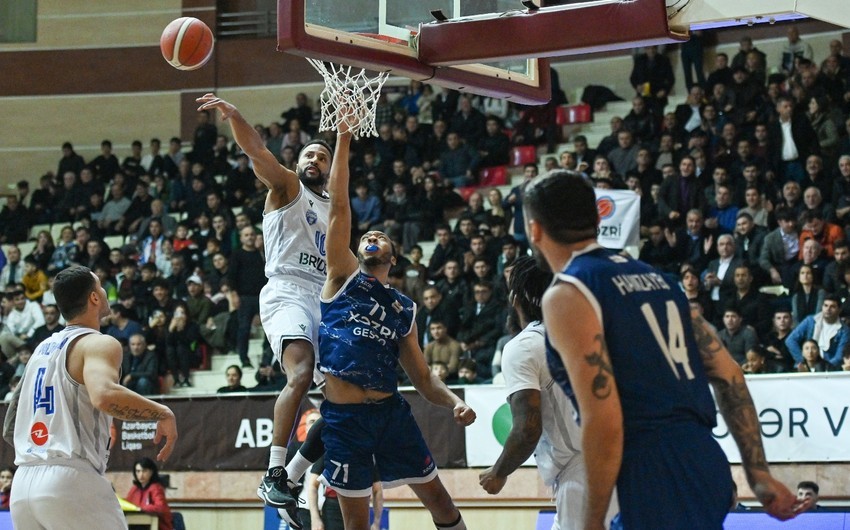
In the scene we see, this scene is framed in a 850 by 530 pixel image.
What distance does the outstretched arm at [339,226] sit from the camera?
22.3 ft

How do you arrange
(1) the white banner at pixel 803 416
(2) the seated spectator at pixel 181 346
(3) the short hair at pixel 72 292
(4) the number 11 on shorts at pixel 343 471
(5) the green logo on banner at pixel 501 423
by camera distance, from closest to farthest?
1. (3) the short hair at pixel 72 292
2. (4) the number 11 on shorts at pixel 343 471
3. (1) the white banner at pixel 803 416
4. (5) the green logo on banner at pixel 501 423
5. (2) the seated spectator at pixel 181 346

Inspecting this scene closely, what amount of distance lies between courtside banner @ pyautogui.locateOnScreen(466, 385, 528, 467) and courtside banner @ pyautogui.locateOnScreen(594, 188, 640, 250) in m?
2.65

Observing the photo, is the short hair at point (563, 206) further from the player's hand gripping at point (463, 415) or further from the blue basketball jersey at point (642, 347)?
the player's hand gripping at point (463, 415)

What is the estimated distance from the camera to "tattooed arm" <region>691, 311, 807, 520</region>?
13.9 ft

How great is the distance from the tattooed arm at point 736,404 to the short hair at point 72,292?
3471mm

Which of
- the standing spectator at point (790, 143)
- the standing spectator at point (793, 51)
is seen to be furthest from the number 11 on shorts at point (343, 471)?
the standing spectator at point (793, 51)

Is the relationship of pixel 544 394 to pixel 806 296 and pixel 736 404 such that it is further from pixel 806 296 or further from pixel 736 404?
pixel 806 296

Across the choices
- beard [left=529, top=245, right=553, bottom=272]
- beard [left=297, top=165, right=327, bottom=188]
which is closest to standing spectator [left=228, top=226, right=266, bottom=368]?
beard [left=297, top=165, right=327, bottom=188]

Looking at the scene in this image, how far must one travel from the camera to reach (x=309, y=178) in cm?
784

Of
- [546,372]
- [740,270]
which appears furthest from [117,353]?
[740,270]

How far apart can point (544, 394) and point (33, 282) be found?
15921 millimetres

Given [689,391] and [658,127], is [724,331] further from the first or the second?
[689,391]

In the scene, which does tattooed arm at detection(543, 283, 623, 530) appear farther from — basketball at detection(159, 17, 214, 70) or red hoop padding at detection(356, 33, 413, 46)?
basketball at detection(159, 17, 214, 70)

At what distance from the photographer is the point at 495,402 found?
45.0 feet
